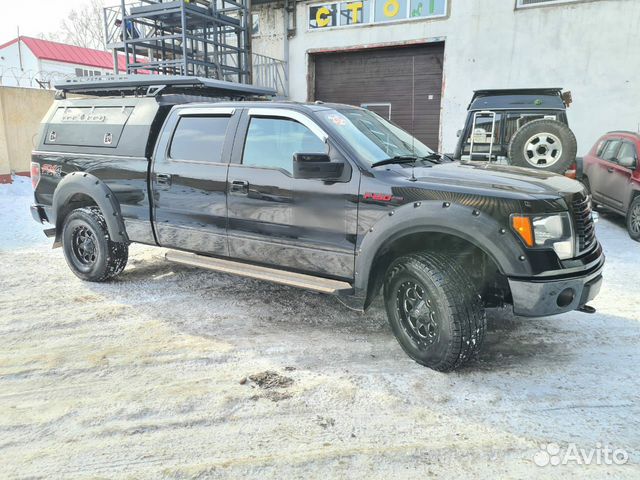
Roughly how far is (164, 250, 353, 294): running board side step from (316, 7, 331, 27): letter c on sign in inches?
425

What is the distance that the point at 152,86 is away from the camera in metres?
4.89

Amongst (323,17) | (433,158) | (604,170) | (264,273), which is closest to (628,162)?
(604,170)

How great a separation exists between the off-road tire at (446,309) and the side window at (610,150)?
659 centimetres

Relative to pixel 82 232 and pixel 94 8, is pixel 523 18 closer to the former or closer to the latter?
pixel 82 232

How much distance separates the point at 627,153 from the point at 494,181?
6.00 m

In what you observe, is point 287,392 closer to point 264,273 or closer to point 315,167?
point 264,273

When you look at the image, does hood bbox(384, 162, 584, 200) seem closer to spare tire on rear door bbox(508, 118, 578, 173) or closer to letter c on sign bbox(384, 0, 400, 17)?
spare tire on rear door bbox(508, 118, 578, 173)

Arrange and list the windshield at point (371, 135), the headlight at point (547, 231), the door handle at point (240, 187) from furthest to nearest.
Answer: the door handle at point (240, 187), the windshield at point (371, 135), the headlight at point (547, 231)

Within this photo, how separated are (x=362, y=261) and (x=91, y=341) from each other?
223 cm

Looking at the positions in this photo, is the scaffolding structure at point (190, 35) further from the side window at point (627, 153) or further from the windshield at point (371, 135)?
the side window at point (627, 153)

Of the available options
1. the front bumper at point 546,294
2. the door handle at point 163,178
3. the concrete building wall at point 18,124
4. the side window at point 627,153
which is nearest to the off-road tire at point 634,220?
the side window at point 627,153

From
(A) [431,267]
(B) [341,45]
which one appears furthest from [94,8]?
(A) [431,267]

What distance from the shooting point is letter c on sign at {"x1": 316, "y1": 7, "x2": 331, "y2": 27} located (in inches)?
523

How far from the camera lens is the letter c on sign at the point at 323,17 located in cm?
1329
